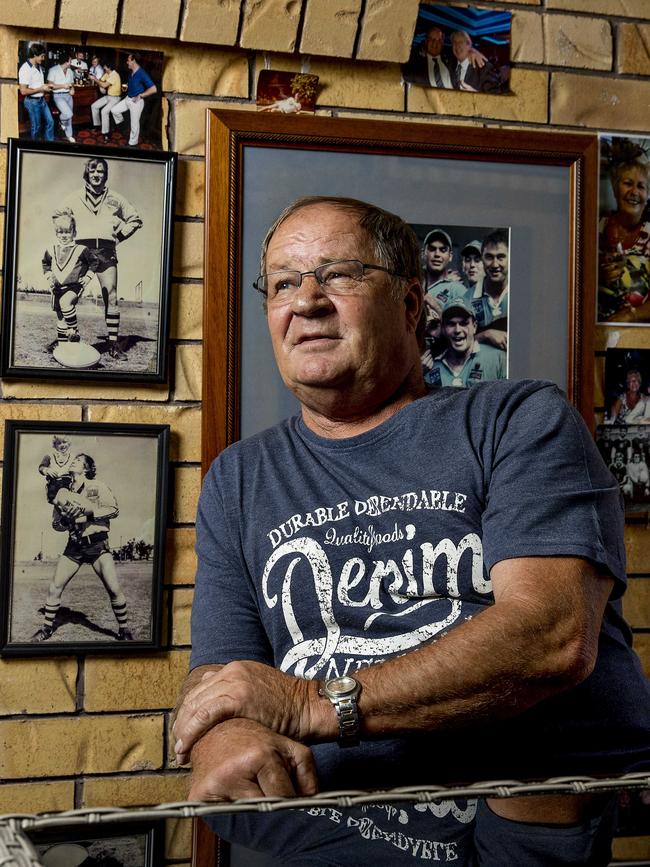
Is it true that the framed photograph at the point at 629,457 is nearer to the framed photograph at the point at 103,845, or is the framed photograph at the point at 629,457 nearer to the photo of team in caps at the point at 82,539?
the photo of team in caps at the point at 82,539

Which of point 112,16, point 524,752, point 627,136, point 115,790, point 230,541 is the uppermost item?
point 112,16

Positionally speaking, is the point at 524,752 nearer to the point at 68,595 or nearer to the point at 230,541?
the point at 230,541

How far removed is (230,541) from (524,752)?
55 cm

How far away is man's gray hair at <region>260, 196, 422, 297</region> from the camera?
1.53 metres

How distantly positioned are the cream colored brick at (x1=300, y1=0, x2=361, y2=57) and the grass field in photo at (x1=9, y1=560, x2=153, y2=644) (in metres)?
1.01

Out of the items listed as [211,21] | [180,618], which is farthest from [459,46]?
[180,618]

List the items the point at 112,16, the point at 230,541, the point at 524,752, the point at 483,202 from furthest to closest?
the point at 483,202, the point at 112,16, the point at 230,541, the point at 524,752

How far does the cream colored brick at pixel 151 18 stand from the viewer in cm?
170

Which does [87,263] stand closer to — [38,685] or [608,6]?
[38,685]

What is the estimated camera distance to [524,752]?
1.31 metres

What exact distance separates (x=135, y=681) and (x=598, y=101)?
1462mm

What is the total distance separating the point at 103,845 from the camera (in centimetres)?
71

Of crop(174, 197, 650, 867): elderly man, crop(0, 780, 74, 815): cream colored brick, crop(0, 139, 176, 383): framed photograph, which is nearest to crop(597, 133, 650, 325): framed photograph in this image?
crop(174, 197, 650, 867): elderly man

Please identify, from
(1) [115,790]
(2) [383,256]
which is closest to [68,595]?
(1) [115,790]
